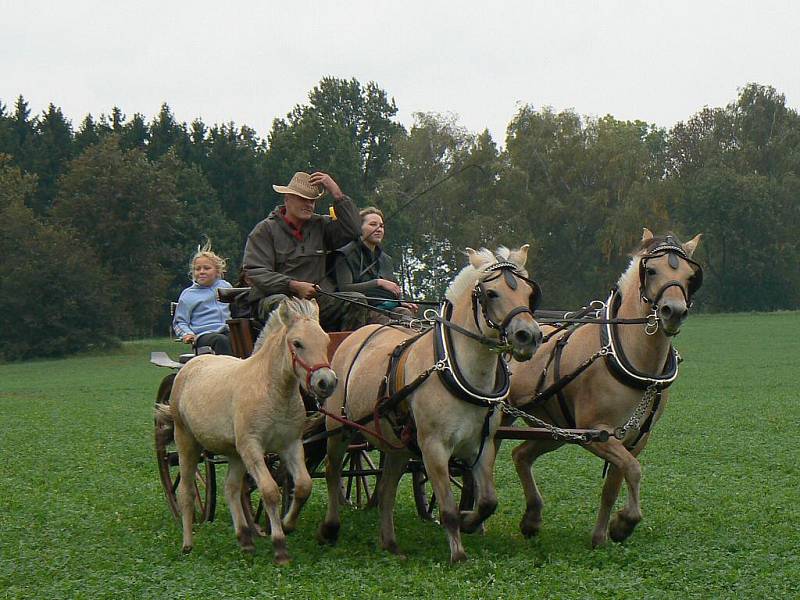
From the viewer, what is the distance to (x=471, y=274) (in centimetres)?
739

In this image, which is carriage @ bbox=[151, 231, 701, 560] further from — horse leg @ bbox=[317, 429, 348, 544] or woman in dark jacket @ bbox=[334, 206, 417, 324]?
woman in dark jacket @ bbox=[334, 206, 417, 324]

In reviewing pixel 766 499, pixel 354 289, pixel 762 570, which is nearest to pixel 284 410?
pixel 354 289

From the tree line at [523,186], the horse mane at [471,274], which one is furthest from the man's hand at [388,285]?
the tree line at [523,186]

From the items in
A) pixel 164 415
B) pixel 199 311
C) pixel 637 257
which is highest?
pixel 637 257

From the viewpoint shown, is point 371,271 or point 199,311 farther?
point 199,311

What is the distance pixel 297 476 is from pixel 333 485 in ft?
3.40

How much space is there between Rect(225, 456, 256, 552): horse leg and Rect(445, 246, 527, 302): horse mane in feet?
6.65

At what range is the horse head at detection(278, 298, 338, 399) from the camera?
23.2ft

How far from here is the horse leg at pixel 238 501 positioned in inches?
308

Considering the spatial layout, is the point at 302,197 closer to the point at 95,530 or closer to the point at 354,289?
the point at 354,289

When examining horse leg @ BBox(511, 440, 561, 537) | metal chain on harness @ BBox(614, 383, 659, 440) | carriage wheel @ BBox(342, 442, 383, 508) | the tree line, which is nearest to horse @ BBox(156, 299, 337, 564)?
carriage wheel @ BBox(342, 442, 383, 508)

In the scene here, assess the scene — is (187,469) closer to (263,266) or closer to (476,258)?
(263,266)

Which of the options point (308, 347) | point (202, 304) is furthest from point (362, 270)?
point (308, 347)

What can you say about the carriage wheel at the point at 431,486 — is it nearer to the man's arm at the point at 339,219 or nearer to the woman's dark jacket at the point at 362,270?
the woman's dark jacket at the point at 362,270
